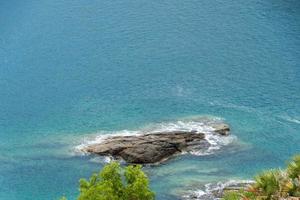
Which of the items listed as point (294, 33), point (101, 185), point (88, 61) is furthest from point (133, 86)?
point (101, 185)

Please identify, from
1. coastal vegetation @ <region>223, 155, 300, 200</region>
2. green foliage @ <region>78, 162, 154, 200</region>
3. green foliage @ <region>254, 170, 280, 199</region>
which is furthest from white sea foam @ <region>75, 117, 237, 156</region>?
green foliage @ <region>254, 170, 280, 199</region>

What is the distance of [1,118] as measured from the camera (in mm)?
112625

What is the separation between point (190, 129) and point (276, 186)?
6454cm

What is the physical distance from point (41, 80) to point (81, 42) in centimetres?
1755

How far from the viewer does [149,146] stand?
3735 inches

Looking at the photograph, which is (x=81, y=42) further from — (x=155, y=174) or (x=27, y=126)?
(x=155, y=174)

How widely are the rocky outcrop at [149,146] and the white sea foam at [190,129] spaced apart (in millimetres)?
1058

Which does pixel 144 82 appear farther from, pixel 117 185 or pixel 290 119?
pixel 117 185

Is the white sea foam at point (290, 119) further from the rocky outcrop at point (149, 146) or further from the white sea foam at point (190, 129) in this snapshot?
the rocky outcrop at point (149, 146)

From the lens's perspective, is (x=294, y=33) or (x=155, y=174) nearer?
(x=155, y=174)

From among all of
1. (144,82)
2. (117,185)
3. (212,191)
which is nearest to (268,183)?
(117,185)

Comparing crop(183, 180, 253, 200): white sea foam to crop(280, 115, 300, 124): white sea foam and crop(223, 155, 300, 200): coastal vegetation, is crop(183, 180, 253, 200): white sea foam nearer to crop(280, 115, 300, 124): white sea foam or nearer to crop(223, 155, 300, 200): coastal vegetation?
crop(280, 115, 300, 124): white sea foam

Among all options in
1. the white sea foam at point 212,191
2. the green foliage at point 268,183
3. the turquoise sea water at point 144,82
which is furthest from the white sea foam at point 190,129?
the green foliage at point 268,183

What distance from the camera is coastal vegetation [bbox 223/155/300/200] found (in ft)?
120
